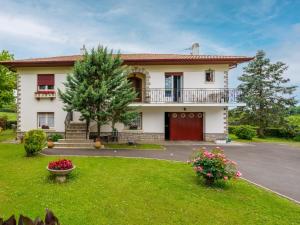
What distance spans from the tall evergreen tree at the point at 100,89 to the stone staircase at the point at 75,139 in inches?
74.3

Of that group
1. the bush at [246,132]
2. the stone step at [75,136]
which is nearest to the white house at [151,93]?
the stone step at [75,136]

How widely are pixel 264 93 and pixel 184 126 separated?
13.7 meters

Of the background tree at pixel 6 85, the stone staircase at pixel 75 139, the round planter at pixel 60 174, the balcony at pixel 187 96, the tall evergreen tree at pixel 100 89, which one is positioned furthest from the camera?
the background tree at pixel 6 85

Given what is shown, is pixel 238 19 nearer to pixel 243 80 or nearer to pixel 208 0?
pixel 208 0

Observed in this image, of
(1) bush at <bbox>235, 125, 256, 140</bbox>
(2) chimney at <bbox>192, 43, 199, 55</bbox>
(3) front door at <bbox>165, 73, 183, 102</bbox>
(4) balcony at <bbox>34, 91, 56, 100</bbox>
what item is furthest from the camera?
(1) bush at <bbox>235, 125, 256, 140</bbox>

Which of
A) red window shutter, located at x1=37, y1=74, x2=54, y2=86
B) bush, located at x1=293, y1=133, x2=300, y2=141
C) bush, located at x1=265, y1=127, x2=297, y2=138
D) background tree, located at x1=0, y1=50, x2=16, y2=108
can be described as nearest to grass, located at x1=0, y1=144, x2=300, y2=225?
red window shutter, located at x1=37, y1=74, x2=54, y2=86

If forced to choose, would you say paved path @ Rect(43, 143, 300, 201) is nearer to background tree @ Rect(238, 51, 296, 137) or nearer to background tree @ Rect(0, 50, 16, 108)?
background tree @ Rect(238, 51, 296, 137)

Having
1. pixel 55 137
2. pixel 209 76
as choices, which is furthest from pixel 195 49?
pixel 55 137

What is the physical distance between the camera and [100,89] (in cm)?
1327

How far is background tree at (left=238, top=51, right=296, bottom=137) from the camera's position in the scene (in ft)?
82.8

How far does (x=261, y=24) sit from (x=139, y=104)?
56.1 feet

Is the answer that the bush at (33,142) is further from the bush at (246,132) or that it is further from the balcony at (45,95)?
the bush at (246,132)

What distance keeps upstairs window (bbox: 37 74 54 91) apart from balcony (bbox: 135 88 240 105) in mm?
7730

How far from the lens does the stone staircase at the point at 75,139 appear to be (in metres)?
14.2
